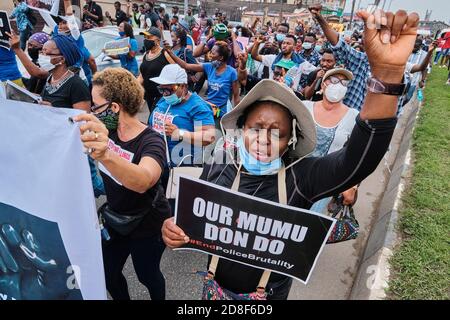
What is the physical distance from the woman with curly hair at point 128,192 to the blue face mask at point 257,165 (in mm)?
498

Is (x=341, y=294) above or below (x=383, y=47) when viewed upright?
below

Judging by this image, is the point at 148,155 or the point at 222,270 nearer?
the point at 222,270

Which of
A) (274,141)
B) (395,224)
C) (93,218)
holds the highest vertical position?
(274,141)

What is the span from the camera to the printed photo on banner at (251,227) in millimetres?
1370

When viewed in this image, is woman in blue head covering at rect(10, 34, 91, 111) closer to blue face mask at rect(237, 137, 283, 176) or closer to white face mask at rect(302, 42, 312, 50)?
blue face mask at rect(237, 137, 283, 176)

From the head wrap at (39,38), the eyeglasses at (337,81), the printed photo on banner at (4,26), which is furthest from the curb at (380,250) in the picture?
the head wrap at (39,38)

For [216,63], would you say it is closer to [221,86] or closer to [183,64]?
[221,86]

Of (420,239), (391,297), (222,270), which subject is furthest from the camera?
(420,239)

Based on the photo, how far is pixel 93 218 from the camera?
135 centimetres

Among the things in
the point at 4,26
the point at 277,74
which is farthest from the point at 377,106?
the point at 4,26

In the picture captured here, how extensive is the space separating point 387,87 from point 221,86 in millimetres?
3580

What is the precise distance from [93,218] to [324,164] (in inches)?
38.7

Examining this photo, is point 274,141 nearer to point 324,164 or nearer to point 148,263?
point 324,164

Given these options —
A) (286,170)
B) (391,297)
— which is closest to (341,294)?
(391,297)
